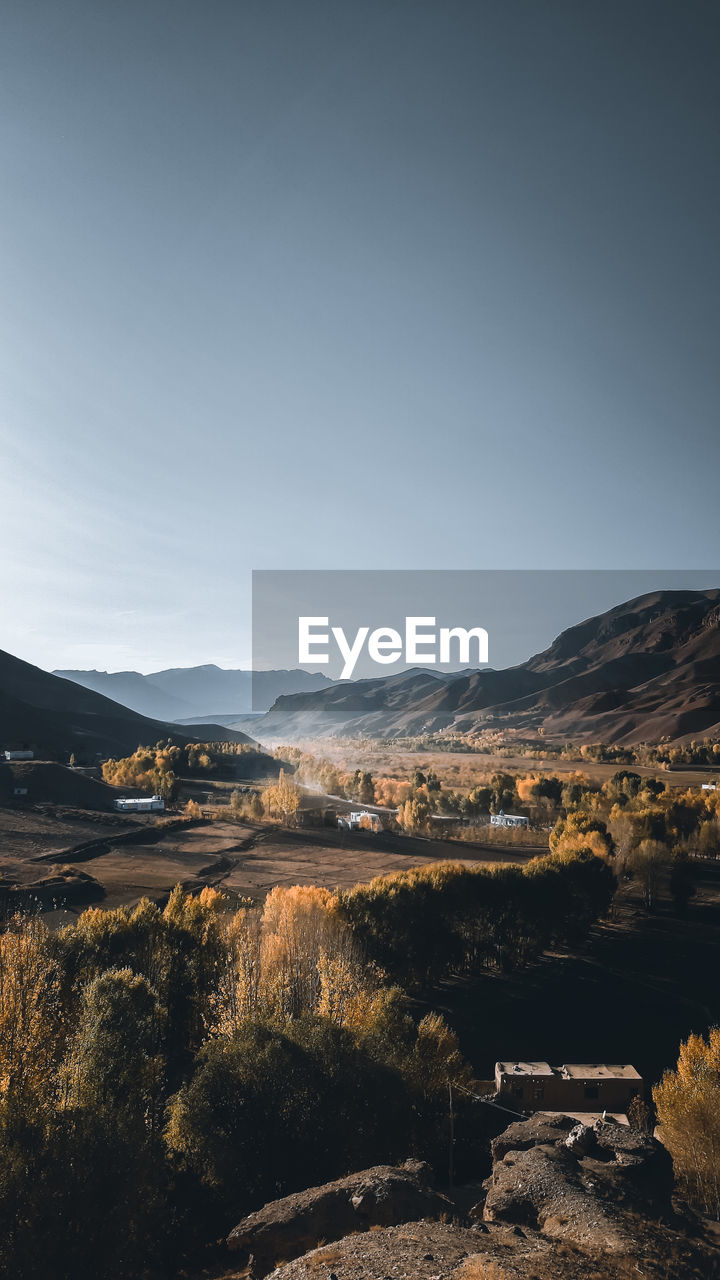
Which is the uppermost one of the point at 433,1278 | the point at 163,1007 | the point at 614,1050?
the point at 433,1278

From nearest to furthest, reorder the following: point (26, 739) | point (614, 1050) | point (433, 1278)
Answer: point (433, 1278) → point (614, 1050) → point (26, 739)

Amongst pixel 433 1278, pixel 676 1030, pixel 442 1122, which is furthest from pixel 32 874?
pixel 433 1278

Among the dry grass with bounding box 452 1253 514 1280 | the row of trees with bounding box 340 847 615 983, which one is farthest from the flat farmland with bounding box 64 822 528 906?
the dry grass with bounding box 452 1253 514 1280

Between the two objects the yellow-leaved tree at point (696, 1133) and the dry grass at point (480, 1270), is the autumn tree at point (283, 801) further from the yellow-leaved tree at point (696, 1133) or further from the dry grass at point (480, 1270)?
the dry grass at point (480, 1270)

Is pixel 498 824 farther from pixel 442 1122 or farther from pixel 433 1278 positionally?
pixel 433 1278

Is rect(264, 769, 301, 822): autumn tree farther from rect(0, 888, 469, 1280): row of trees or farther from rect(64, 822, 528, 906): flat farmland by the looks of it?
rect(0, 888, 469, 1280): row of trees
